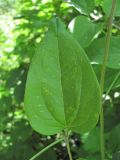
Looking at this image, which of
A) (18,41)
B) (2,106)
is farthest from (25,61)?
(2,106)

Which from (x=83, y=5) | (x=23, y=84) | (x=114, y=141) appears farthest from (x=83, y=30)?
(x=23, y=84)

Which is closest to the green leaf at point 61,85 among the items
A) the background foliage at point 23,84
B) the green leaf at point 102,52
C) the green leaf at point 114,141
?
the green leaf at point 102,52

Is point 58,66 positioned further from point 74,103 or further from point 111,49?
point 111,49

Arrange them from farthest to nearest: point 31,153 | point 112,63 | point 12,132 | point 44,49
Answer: point 12,132
point 31,153
point 112,63
point 44,49

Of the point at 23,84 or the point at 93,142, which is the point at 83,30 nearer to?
the point at 93,142

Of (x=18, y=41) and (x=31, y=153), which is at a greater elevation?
(x=18, y=41)

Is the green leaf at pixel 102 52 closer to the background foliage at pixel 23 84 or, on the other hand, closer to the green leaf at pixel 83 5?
the green leaf at pixel 83 5
